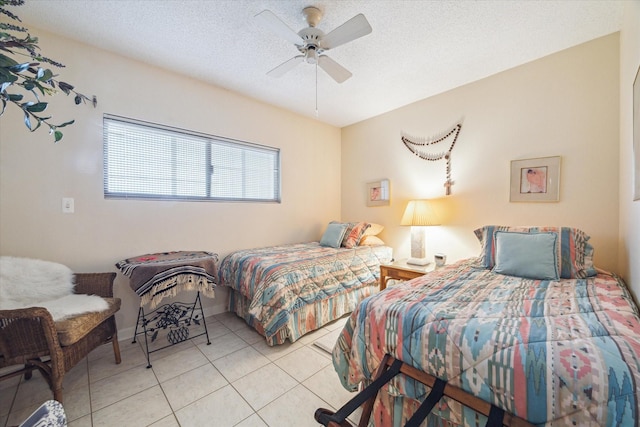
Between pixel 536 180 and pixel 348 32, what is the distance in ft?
6.97

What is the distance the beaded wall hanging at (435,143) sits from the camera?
2.89 metres

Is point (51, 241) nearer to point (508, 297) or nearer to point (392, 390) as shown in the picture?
point (392, 390)

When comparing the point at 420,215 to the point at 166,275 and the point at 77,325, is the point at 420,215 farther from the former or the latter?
the point at 77,325

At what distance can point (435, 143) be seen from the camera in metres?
3.05

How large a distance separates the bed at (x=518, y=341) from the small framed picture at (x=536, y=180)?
59cm

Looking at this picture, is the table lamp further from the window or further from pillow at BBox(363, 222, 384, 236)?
the window

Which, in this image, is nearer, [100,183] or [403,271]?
[100,183]

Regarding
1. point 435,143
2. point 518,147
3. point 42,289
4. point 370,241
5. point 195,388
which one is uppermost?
point 435,143

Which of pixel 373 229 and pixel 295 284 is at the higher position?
pixel 373 229

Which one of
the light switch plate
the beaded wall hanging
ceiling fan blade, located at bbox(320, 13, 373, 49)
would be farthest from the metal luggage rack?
the beaded wall hanging

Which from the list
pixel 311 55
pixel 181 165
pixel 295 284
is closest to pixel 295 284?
pixel 295 284

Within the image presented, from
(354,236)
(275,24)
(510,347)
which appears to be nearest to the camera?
(510,347)

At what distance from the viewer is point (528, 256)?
1835mm

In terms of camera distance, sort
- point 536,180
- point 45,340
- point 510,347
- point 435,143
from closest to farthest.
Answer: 1. point 510,347
2. point 45,340
3. point 536,180
4. point 435,143
